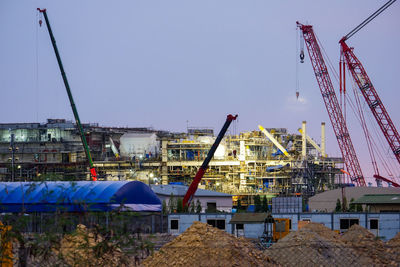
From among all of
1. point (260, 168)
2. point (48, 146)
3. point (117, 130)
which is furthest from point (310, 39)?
point (48, 146)

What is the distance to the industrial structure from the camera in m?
106

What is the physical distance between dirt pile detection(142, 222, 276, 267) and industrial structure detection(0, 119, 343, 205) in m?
77.9

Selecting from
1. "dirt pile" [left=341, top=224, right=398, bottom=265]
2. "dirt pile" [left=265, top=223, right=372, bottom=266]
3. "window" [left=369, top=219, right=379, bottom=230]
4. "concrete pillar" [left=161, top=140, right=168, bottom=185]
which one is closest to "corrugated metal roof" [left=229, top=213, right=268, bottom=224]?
"window" [left=369, top=219, right=379, bottom=230]

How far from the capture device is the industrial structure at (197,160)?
106 meters

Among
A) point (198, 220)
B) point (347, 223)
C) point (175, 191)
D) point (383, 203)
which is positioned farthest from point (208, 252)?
point (175, 191)

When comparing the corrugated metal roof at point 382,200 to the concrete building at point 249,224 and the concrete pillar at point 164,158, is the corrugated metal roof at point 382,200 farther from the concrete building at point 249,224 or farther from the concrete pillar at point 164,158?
the concrete pillar at point 164,158

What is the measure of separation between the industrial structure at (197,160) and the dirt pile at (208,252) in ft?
255

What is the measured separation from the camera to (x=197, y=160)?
355ft

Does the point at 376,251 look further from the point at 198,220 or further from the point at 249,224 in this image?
the point at 198,220

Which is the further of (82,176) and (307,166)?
(82,176)

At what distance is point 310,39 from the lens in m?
123

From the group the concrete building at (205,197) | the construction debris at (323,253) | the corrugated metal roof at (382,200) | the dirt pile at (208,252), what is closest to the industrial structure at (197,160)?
the concrete building at (205,197)

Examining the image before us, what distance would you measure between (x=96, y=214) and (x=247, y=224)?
37.7 metres

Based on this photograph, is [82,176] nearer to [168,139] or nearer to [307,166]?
[168,139]
